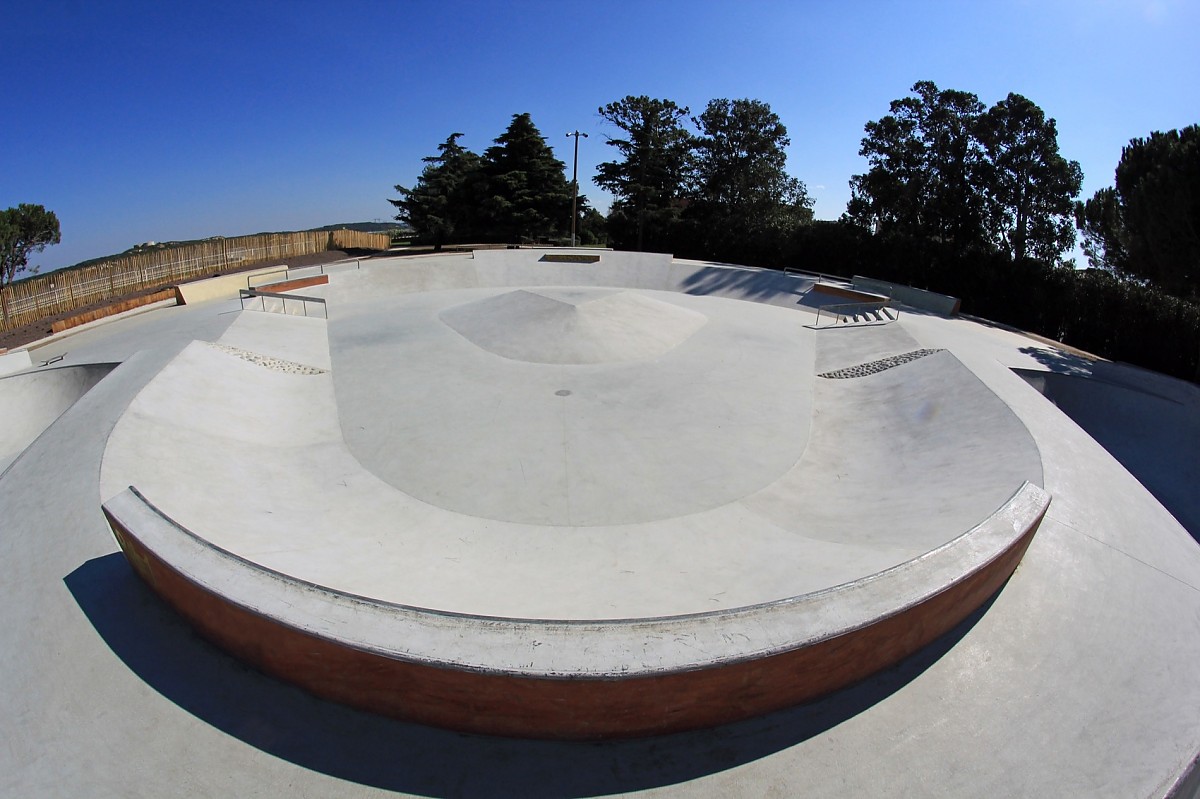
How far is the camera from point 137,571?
207 inches

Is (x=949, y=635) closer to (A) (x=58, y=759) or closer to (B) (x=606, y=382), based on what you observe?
(A) (x=58, y=759)

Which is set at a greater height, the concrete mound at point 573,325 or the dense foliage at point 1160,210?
the dense foliage at point 1160,210

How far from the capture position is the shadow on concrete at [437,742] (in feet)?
12.1

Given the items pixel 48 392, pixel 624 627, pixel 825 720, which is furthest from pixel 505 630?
pixel 48 392

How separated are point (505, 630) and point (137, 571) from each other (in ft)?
12.9

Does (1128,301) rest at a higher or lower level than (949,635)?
higher

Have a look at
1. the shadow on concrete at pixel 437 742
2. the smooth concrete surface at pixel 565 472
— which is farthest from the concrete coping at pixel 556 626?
the smooth concrete surface at pixel 565 472

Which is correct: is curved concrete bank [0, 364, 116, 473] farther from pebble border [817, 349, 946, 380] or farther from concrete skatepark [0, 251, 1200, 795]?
pebble border [817, 349, 946, 380]

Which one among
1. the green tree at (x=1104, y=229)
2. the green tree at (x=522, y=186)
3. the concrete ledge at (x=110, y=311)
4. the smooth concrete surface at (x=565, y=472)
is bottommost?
the smooth concrete surface at (x=565, y=472)

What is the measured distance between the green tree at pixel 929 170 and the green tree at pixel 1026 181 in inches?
21.5

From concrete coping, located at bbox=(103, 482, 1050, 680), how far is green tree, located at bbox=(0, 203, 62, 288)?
1168 inches

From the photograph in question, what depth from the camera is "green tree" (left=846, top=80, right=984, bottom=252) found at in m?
24.3

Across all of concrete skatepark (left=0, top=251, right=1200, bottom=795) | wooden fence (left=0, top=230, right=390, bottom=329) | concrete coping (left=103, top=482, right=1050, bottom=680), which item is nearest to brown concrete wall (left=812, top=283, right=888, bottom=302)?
concrete skatepark (left=0, top=251, right=1200, bottom=795)

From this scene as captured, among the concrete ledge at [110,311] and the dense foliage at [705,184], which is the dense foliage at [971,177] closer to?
the dense foliage at [705,184]
